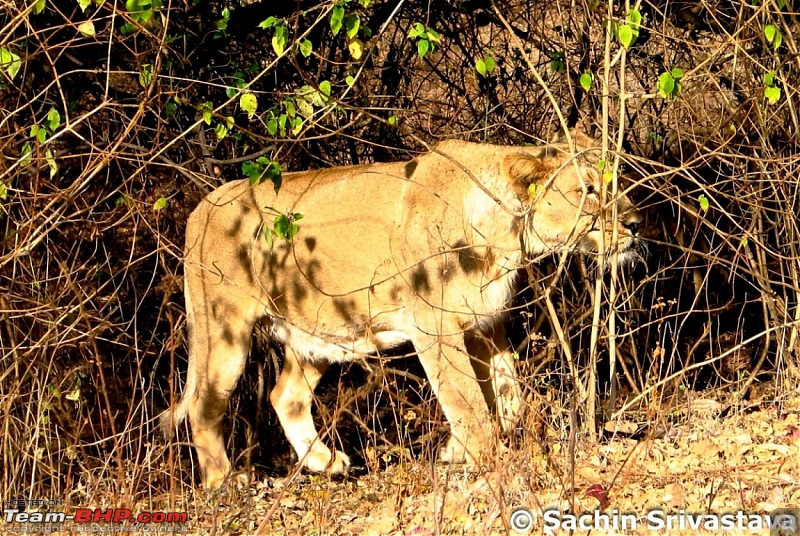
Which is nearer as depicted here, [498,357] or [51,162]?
[51,162]

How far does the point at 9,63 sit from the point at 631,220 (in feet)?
10.3

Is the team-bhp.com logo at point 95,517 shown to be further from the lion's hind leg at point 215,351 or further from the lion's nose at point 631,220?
the lion's nose at point 631,220

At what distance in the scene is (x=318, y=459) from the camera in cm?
630

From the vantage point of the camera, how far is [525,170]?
5.70 m

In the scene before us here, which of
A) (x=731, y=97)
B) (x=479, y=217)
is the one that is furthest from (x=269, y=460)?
(x=731, y=97)

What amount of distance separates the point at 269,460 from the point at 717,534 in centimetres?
395

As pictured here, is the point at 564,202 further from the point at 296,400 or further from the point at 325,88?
the point at 296,400

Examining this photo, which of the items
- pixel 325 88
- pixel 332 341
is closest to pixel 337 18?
pixel 325 88

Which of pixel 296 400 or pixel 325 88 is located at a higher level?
pixel 325 88

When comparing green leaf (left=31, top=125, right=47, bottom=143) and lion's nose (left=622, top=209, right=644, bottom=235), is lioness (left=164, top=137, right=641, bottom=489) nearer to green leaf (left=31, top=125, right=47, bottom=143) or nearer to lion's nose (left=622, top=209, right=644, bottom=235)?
lion's nose (left=622, top=209, right=644, bottom=235)

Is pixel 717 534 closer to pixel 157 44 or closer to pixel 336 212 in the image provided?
pixel 336 212

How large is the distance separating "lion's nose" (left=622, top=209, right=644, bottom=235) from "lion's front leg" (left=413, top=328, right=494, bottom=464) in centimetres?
106

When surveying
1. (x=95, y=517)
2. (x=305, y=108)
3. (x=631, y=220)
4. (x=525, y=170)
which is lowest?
(x=95, y=517)

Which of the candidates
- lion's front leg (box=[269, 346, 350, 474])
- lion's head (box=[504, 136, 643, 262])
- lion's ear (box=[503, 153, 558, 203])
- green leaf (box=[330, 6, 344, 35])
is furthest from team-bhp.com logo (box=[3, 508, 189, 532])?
lion's ear (box=[503, 153, 558, 203])
